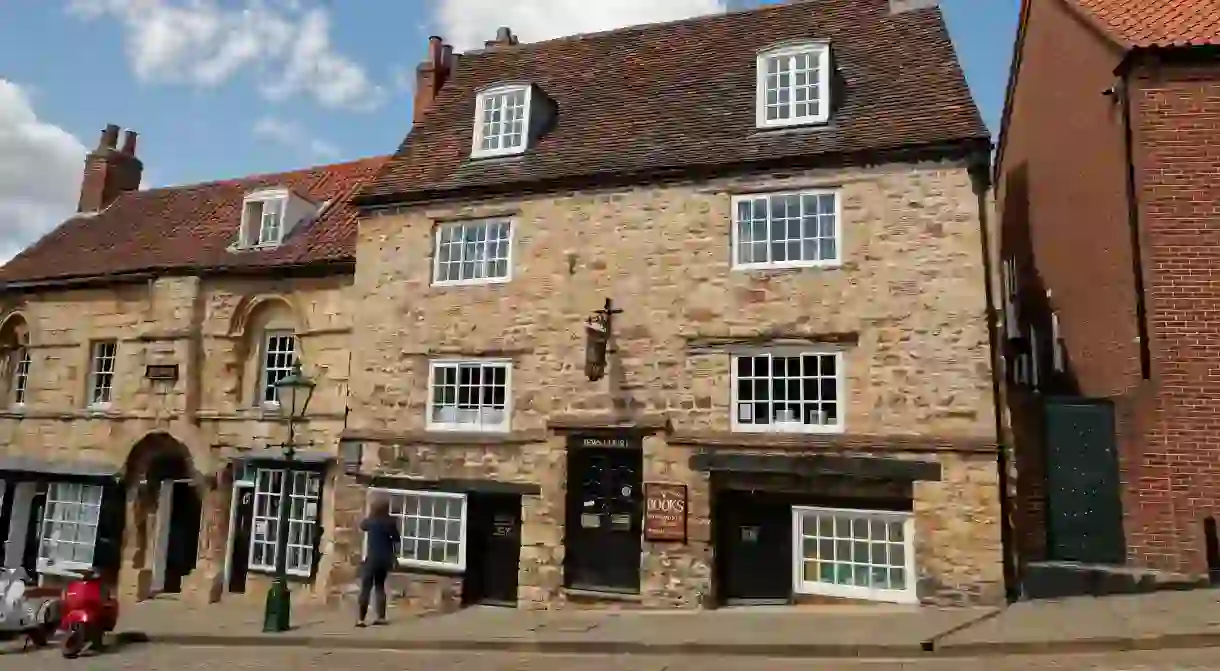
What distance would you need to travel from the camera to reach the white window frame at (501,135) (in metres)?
14.4

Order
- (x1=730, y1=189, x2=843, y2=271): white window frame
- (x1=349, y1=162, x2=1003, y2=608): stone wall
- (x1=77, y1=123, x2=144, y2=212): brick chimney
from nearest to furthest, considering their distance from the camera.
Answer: (x1=349, y1=162, x2=1003, y2=608): stone wall → (x1=730, y1=189, x2=843, y2=271): white window frame → (x1=77, y1=123, x2=144, y2=212): brick chimney

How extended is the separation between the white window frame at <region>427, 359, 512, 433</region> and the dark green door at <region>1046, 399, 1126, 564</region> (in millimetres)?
8133

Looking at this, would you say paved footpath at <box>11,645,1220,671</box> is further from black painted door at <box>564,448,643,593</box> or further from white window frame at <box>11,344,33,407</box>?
white window frame at <box>11,344,33,407</box>

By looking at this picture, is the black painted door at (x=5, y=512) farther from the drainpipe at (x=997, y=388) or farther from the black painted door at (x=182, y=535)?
the drainpipe at (x=997, y=388)

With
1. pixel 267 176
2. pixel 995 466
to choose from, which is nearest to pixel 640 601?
pixel 995 466

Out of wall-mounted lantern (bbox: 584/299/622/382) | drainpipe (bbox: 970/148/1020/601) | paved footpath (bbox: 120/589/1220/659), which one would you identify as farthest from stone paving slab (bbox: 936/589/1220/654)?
wall-mounted lantern (bbox: 584/299/622/382)

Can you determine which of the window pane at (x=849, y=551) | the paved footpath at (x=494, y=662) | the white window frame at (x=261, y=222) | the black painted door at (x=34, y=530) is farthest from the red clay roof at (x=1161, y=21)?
the black painted door at (x=34, y=530)

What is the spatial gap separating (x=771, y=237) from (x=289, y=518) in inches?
400

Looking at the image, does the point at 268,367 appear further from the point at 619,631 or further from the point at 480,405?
the point at 619,631

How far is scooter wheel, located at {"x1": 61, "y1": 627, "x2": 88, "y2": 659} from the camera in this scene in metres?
11.0

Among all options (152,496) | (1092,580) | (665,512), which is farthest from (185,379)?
(1092,580)

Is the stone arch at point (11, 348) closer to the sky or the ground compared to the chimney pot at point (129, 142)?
closer to the ground

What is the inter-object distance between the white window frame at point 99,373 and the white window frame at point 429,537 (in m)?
7.60

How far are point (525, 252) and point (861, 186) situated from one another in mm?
5453
